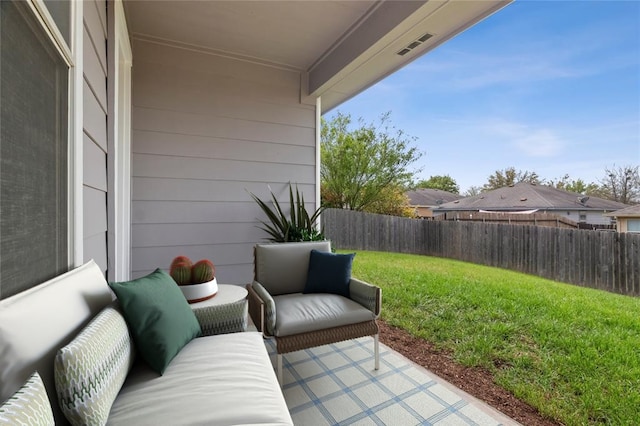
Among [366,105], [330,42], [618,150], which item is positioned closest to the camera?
[330,42]

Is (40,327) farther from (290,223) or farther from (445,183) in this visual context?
(445,183)

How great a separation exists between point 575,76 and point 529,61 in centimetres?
101

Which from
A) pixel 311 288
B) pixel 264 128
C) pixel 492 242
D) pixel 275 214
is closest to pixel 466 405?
pixel 311 288

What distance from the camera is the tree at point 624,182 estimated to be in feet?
14.1

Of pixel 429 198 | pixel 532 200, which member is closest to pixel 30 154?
pixel 532 200

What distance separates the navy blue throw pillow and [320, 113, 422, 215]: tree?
24.1 feet

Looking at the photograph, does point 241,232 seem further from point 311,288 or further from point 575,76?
point 575,76

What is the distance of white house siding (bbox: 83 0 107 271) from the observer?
4.56ft

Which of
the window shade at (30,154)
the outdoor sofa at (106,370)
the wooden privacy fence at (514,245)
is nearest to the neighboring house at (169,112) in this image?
the window shade at (30,154)

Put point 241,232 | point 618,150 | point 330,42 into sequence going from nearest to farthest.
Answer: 1. point 330,42
2. point 241,232
3. point 618,150

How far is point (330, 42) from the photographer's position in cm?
298

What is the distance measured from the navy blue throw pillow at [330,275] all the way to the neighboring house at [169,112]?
4.32ft

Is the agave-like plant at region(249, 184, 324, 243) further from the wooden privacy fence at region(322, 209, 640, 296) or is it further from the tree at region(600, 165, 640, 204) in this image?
the tree at region(600, 165, 640, 204)

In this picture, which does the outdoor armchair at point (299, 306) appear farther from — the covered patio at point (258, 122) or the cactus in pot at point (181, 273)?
the cactus in pot at point (181, 273)
